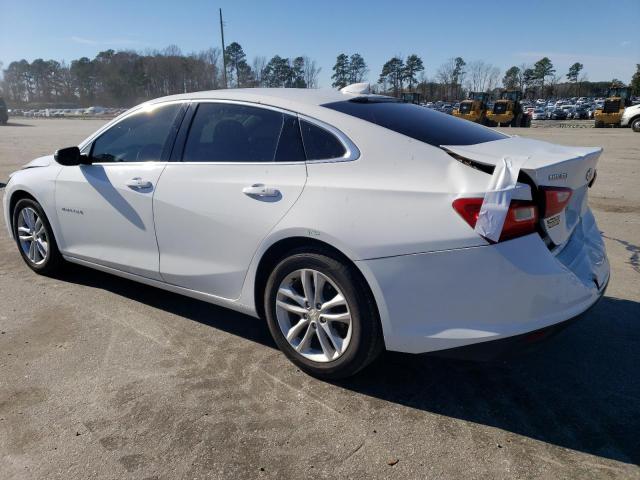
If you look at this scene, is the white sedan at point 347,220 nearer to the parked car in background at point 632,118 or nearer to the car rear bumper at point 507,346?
the car rear bumper at point 507,346

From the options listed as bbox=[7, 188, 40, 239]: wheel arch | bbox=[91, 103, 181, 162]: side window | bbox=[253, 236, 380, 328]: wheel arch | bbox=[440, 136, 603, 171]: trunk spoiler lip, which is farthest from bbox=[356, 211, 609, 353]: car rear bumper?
bbox=[7, 188, 40, 239]: wheel arch

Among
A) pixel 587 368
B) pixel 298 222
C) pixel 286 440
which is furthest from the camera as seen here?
pixel 587 368

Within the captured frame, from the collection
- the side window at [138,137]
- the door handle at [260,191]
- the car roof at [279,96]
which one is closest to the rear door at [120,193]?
the side window at [138,137]

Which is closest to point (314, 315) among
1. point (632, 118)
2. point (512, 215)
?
point (512, 215)

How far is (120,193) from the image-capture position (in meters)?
3.74

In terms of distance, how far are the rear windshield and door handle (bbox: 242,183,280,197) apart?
617 millimetres

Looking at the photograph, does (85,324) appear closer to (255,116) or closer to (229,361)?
(229,361)

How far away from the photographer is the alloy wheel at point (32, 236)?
4.62m

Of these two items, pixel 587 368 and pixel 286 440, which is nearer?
pixel 286 440

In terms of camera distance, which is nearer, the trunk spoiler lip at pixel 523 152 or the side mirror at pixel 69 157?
the trunk spoiler lip at pixel 523 152

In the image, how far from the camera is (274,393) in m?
2.87

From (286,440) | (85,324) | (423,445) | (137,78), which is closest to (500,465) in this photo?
(423,445)

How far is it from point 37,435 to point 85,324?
4.34 feet

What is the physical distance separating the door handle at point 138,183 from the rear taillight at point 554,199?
2.49 m
